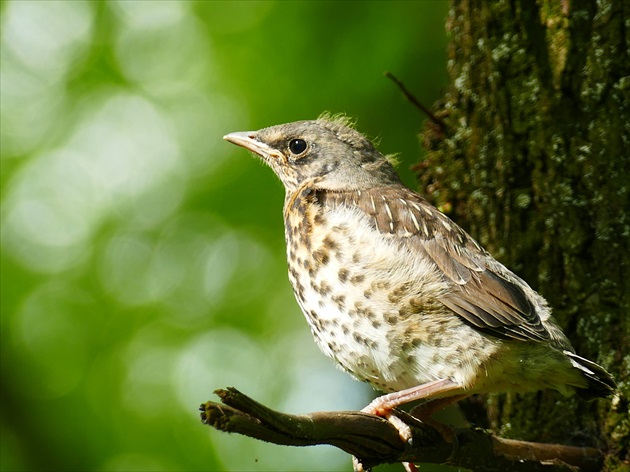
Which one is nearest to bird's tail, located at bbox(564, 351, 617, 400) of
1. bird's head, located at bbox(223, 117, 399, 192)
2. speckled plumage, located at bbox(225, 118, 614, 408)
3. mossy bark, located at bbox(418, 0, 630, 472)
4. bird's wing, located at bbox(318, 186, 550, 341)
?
speckled plumage, located at bbox(225, 118, 614, 408)

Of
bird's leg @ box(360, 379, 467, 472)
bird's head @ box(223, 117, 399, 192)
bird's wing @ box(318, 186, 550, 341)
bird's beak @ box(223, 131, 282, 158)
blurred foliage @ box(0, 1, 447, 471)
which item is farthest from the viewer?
blurred foliage @ box(0, 1, 447, 471)

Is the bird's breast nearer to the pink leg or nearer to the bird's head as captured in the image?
the pink leg

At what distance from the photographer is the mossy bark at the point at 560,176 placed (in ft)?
13.2

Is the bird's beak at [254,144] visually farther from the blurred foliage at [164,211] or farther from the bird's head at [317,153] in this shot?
the blurred foliage at [164,211]

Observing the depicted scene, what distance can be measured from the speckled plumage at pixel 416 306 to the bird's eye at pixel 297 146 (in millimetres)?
487

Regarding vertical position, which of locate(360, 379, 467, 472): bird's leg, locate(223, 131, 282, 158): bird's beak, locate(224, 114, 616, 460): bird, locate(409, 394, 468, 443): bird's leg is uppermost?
locate(223, 131, 282, 158): bird's beak

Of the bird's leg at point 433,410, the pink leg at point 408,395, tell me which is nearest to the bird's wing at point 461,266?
the pink leg at point 408,395

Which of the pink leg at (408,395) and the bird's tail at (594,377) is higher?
the pink leg at (408,395)

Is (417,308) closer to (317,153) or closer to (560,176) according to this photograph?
(560,176)

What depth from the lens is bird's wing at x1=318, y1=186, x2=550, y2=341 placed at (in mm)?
3607

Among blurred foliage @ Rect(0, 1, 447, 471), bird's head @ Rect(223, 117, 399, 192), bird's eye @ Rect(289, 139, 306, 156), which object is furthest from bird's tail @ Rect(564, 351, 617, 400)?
blurred foliage @ Rect(0, 1, 447, 471)

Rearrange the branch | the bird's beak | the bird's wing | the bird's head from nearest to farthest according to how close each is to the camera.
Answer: the branch, the bird's wing, the bird's head, the bird's beak

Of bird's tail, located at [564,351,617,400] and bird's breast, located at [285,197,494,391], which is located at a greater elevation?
bird's breast, located at [285,197,494,391]

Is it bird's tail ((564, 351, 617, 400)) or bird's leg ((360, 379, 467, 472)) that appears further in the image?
bird's tail ((564, 351, 617, 400))
